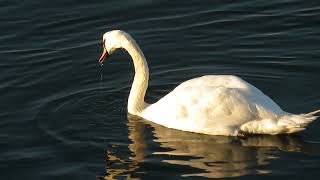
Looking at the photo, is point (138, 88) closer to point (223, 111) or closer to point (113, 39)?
point (113, 39)

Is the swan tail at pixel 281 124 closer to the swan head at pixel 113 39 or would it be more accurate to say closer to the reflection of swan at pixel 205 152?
the reflection of swan at pixel 205 152

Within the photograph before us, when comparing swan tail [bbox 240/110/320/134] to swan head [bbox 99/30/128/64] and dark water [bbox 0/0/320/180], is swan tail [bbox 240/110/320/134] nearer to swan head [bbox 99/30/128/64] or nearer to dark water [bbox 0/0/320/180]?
dark water [bbox 0/0/320/180]

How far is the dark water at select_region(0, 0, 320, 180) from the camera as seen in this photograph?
616 inches

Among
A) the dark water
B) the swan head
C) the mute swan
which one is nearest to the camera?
the dark water

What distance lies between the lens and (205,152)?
Result: 1594 cm

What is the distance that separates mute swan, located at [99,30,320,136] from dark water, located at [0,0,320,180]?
8.5 inches

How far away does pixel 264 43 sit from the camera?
68.6 ft

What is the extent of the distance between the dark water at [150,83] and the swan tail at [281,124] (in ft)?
0.65

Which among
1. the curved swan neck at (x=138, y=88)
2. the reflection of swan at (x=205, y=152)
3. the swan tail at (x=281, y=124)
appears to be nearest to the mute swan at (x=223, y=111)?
the swan tail at (x=281, y=124)

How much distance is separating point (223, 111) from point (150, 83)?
10.5 ft

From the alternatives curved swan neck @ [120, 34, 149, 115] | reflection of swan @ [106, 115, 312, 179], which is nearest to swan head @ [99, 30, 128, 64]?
curved swan neck @ [120, 34, 149, 115]

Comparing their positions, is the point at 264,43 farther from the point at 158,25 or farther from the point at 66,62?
the point at 66,62

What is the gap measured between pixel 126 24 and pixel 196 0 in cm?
222

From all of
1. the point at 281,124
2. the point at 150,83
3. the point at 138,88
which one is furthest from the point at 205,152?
the point at 150,83
